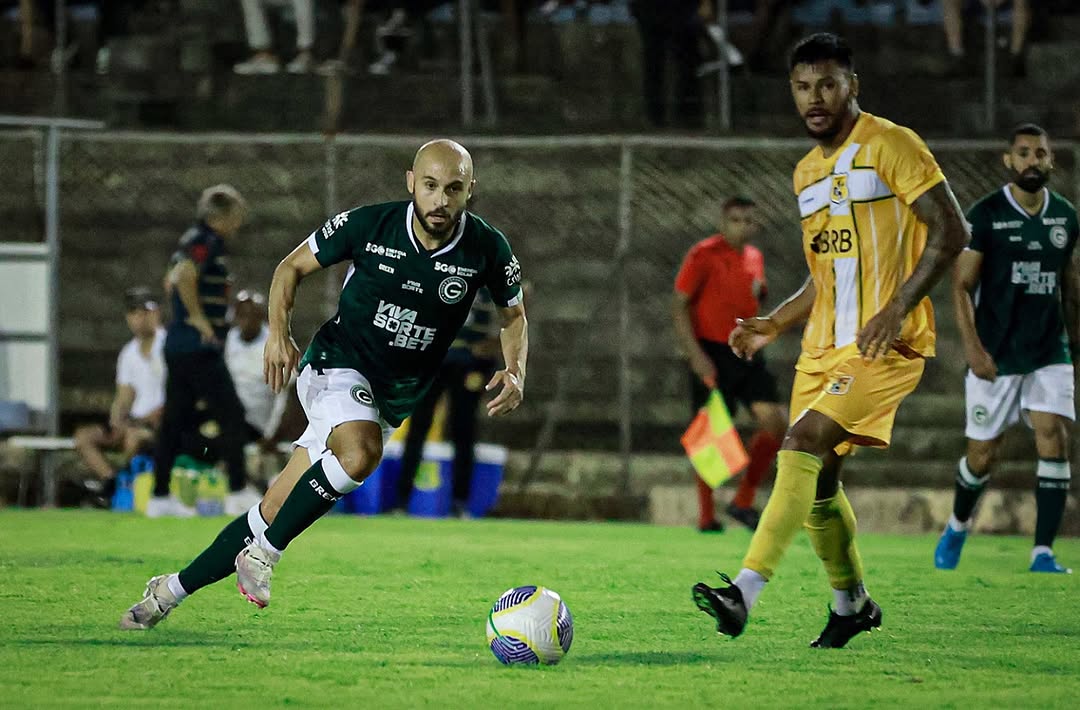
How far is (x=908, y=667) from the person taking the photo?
6773 mm

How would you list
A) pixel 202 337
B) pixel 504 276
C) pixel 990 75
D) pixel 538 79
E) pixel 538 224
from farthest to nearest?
pixel 538 79
pixel 538 224
pixel 990 75
pixel 202 337
pixel 504 276

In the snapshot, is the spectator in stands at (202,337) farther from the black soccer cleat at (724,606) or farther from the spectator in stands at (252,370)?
the black soccer cleat at (724,606)

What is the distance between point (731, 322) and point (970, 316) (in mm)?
3239

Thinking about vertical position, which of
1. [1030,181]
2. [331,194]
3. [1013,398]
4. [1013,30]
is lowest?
[1013,398]

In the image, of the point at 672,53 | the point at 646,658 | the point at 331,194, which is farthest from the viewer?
the point at 672,53

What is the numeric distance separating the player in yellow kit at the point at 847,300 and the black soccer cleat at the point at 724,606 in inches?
1.2

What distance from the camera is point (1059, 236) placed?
1128 centimetres

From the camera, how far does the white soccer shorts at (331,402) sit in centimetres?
740

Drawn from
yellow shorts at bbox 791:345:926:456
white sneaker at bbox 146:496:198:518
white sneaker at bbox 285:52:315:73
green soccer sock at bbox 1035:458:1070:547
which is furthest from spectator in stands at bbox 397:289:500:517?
yellow shorts at bbox 791:345:926:456

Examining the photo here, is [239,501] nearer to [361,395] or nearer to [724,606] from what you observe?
[361,395]

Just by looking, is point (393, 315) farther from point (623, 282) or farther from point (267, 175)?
point (267, 175)

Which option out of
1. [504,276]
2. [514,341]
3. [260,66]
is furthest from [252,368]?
[504,276]

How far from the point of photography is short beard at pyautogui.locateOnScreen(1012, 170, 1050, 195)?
439 inches

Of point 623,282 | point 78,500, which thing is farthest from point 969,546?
point 78,500
